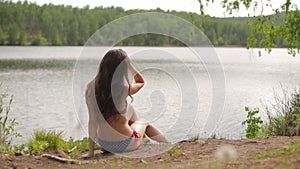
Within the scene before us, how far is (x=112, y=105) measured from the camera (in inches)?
196

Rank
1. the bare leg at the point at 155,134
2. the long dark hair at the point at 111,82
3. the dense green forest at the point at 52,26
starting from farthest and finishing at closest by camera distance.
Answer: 1. the dense green forest at the point at 52,26
2. the bare leg at the point at 155,134
3. the long dark hair at the point at 111,82

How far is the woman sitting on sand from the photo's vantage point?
488cm

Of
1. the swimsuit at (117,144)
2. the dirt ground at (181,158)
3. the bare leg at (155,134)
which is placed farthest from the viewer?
the bare leg at (155,134)

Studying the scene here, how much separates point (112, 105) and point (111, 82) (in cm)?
31

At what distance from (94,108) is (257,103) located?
449 inches

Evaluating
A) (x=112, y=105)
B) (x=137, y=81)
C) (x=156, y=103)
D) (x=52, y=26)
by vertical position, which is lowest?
(x=156, y=103)

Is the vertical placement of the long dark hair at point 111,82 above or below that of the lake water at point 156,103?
above

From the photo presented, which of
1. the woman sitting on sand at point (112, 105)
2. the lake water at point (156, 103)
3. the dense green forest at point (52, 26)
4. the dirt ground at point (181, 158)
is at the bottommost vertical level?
the lake water at point (156, 103)

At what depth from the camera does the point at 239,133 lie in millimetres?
9875

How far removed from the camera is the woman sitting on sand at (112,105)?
488 centimetres

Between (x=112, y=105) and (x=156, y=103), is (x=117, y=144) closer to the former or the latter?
(x=112, y=105)

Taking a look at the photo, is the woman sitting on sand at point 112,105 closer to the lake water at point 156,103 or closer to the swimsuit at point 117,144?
the swimsuit at point 117,144

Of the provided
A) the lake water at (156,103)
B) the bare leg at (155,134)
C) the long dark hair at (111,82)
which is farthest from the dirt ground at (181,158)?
the lake water at (156,103)

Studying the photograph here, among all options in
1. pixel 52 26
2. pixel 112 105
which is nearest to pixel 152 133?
pixel 112 105
